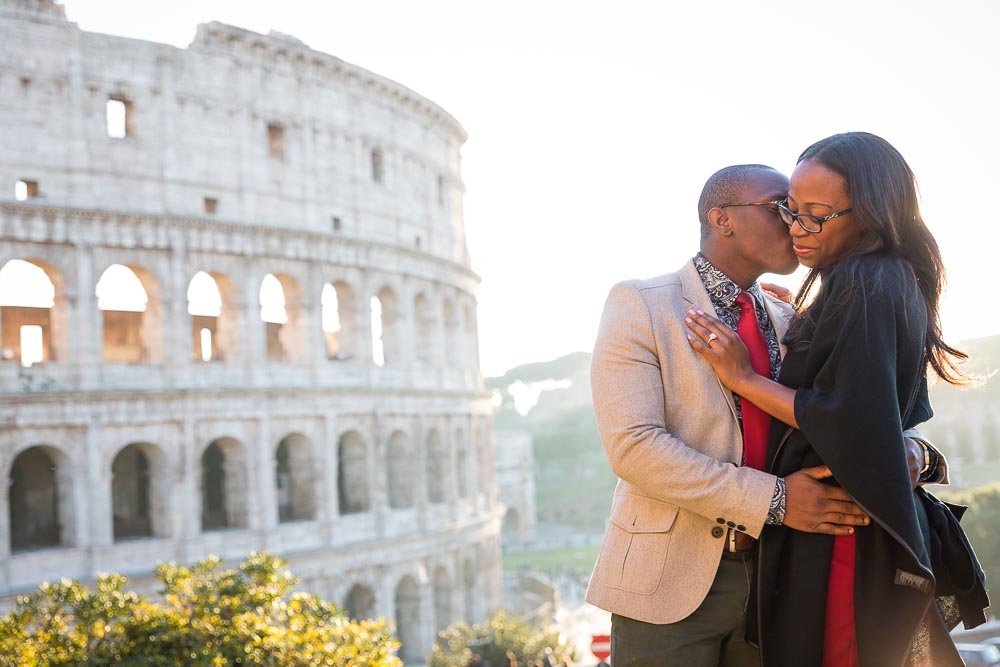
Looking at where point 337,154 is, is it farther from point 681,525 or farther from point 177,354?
point 681,525

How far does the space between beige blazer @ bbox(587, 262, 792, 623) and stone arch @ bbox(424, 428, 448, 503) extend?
24.6 meters

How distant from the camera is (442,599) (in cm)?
2780

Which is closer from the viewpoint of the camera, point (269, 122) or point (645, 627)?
point (645, 627)

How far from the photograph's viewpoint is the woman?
3.13 m

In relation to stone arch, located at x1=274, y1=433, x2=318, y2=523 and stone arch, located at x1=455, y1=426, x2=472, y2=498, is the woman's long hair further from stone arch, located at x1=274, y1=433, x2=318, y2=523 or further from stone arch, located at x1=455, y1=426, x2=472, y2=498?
stone arch, located at x1=455, y1=426, x2=472, y2=498

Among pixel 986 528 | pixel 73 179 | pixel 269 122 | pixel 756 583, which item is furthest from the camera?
pixel 986 528

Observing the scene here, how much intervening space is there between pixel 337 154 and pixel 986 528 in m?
19.5

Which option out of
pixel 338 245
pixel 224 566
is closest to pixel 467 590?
pixel 224 566

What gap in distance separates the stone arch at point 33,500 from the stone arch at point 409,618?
8315 millimetres

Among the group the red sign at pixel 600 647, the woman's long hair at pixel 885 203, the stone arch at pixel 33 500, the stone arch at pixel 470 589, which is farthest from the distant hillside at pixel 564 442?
the woman's long hair at pixel 885 203

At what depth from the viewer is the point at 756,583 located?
3.38m

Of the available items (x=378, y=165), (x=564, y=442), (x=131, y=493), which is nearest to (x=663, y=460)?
(x=131, y=493)

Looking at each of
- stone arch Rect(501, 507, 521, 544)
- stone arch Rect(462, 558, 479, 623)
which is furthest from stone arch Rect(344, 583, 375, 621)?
stone arch Rect(501, 507, 521, 544)

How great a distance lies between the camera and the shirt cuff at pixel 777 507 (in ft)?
10.6
